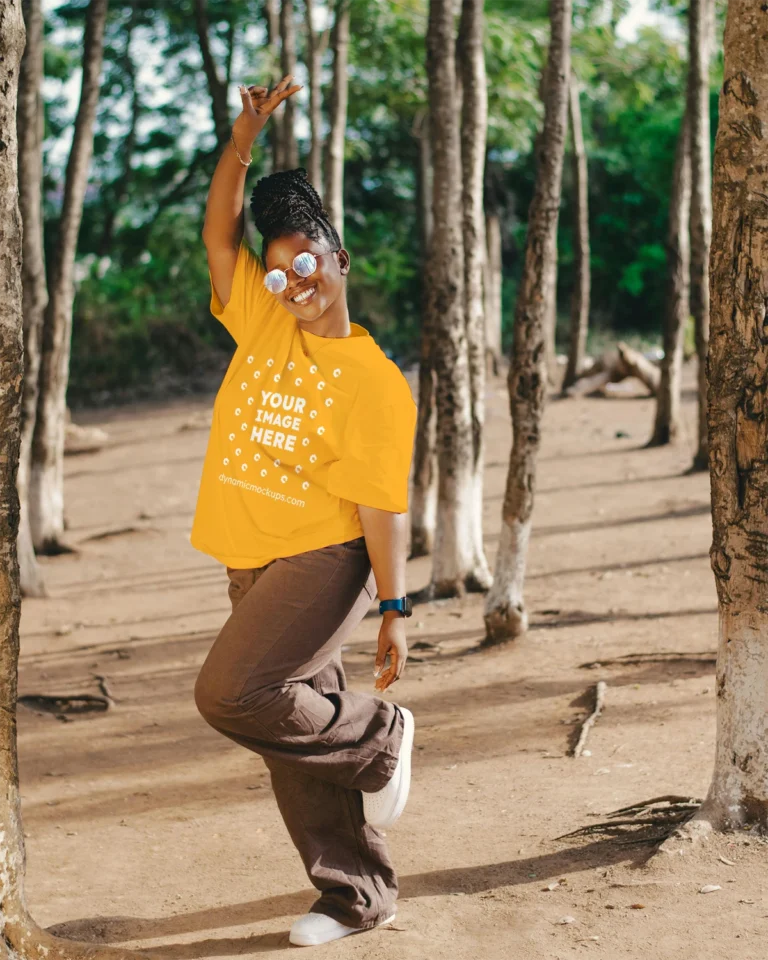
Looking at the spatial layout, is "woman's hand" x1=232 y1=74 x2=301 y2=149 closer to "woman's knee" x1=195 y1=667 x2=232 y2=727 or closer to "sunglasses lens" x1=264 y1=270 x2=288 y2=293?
"sunglasses lens" x1=264 y1=270 x2=288 y2=293

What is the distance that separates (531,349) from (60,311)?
18.1 ft

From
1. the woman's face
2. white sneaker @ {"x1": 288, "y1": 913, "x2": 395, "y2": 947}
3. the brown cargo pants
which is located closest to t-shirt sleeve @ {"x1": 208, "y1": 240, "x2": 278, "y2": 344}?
the woman's face

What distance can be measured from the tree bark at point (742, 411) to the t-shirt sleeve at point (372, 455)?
130 cm

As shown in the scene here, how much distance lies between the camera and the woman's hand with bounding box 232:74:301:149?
11.0 feet

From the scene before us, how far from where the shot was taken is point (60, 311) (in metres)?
11.1

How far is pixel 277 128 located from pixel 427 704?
11.2 m

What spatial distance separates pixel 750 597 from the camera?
3.97m

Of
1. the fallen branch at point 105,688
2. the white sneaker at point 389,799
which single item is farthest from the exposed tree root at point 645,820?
the fallen branch at point 105,688

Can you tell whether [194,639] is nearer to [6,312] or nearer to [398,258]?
[6,312]

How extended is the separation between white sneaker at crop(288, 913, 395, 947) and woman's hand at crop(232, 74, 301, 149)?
2204 millimetres

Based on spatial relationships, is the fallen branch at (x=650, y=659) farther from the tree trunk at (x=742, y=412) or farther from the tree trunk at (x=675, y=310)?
the tree trunk at (x=675, y=310)

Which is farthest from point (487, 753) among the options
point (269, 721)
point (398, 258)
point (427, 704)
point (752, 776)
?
point (398, 258)

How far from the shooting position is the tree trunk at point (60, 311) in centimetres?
1111

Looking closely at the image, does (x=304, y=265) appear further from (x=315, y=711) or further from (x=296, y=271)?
(x=315, y=711)
